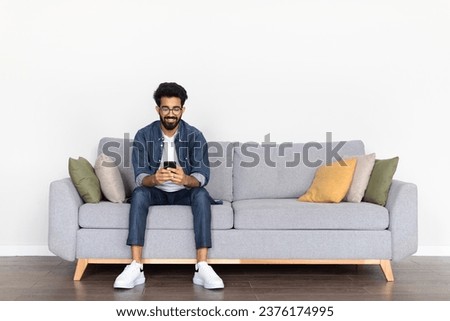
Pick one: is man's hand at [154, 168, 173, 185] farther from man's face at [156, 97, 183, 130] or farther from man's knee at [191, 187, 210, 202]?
man's face at [156, 97, 183, 130]

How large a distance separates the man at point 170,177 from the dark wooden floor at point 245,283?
0.42 feet

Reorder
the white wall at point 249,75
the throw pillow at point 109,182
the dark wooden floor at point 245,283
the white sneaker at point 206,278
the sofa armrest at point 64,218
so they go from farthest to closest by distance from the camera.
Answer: the white wall at point 249,75
the throw pillow at point 109,182
the sofa armrest at point 64,218
the white sneaker at point 206,278
the dark wooden floor at point 245,283

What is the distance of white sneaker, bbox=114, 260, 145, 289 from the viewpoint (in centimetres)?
304

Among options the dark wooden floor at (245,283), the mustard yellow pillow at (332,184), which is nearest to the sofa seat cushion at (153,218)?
the dark wooden floor at (245,283)

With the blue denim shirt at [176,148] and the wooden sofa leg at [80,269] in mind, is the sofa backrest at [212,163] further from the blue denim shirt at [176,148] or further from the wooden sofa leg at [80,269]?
the wooden sofa leg at [80,269]

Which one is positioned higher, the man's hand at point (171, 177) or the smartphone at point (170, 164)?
the smartphone at point (170, 164)

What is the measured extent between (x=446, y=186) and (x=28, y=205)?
338cm

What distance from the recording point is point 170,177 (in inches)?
129

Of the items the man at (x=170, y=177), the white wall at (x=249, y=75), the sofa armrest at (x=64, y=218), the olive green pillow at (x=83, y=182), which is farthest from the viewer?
the white wall at (x=249, y=75)

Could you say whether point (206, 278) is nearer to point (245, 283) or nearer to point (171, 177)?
point (245, 283)

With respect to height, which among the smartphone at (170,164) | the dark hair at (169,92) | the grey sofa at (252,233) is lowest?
the grey sofa at (252,233)

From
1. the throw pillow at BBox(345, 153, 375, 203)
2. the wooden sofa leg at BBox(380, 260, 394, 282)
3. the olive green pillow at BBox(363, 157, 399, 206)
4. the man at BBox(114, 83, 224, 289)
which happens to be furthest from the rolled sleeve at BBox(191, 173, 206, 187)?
the wooden sofa leg at BBox(380, 260, 394, 282)

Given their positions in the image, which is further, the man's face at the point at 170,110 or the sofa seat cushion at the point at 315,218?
the man's face at the point at 170,110

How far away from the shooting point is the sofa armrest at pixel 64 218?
3279 mm
